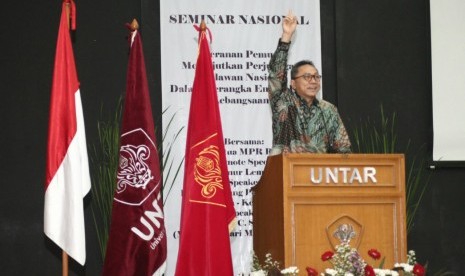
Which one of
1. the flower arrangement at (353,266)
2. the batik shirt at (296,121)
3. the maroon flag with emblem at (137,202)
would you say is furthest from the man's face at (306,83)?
the flower arrangement at (353,266)

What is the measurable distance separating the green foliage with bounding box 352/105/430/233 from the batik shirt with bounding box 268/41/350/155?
44.7 inches

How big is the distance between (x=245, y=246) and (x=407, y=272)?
77.0 inches

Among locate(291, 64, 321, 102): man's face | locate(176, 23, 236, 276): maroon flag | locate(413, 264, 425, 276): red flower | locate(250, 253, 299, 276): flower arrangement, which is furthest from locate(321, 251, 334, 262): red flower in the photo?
locate(291, 64, 321, 102): man's face

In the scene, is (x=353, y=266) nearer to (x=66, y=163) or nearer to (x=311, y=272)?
(x=311, y=272)

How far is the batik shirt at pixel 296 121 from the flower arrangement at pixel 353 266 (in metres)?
0.83

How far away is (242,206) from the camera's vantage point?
19.1ft

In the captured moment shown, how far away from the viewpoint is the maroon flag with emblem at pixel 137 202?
16.0 ft

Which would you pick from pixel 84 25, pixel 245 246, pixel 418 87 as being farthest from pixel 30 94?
pixel 418 87

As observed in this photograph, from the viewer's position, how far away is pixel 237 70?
19.3 ft

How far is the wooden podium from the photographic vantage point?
412cm

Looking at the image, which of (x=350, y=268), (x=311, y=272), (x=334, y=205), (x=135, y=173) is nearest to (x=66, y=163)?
(x=135, y=173)

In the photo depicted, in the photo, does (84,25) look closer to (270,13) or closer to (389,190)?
(270,13)

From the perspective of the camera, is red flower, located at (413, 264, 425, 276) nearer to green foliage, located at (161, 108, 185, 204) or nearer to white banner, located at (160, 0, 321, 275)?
white banner, located at (160, 0, 321, 275)

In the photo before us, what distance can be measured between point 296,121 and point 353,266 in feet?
3.79
